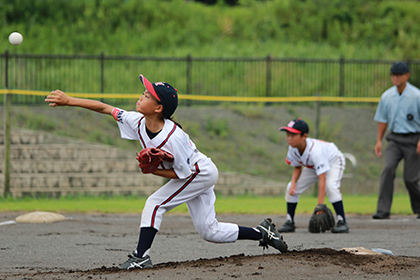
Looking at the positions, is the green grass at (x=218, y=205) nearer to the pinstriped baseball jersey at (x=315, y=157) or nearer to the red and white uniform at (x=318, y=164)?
the red and white uniform at (x=318, y=164)

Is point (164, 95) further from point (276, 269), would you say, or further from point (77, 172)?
point (77, 172)

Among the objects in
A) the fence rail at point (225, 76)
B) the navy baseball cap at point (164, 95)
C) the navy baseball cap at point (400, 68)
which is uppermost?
the fence rail at point (225, 76)

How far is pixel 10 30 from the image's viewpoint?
1005 inches

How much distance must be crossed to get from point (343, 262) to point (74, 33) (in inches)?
880

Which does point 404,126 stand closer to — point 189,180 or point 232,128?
point 189,180

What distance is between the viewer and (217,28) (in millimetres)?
29250

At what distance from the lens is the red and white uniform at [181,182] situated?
5.64m

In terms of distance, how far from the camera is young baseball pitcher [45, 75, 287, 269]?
18.4ft

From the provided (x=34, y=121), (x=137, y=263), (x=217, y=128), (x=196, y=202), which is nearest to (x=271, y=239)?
(x=196, y=202)

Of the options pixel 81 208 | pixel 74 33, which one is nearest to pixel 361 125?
pixel 81 208

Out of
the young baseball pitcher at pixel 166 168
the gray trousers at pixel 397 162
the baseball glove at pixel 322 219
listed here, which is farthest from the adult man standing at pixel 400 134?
the young baseball pitcher at pixel 166 168

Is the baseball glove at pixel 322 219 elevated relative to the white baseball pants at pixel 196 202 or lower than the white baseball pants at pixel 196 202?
lower

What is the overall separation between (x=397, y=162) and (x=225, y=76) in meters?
12.1

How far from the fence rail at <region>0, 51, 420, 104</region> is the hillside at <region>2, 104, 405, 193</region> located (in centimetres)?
122
